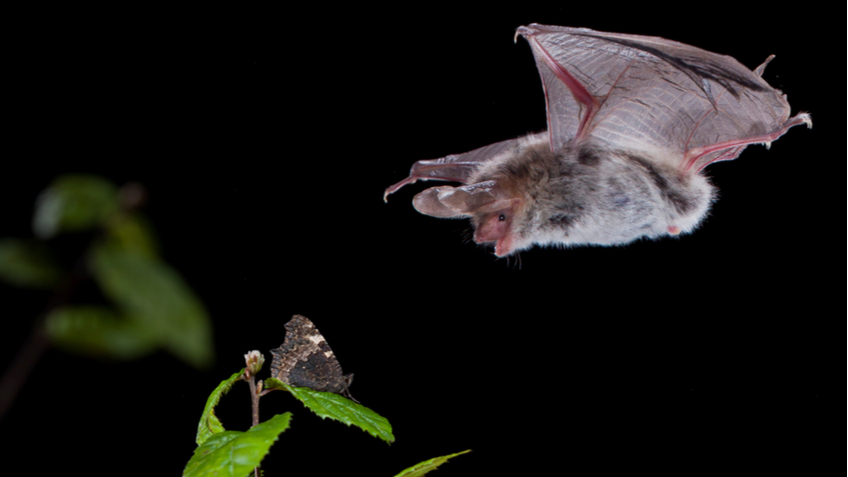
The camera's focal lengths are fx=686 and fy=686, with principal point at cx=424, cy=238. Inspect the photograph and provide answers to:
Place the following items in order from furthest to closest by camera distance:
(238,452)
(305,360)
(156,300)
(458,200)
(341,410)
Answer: (458,200)
(305,360)
(341,410)
(238,452)
(156,300)

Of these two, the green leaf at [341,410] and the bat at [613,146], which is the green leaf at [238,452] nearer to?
the green leaf at [341,410]

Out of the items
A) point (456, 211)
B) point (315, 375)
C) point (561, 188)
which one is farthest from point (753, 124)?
point (315, 375)

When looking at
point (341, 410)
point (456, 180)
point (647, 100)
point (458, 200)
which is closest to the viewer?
point (341, 410)

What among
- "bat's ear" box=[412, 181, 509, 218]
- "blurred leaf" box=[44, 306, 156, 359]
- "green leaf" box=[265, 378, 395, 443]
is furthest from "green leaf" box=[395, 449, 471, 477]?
"blurred leaf" box=[44, 306, 156, 359]

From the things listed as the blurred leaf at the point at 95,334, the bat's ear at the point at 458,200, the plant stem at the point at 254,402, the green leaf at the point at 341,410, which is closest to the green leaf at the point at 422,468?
the green leaf at the point at 341,410

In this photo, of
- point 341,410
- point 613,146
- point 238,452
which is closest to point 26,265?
point 238,452

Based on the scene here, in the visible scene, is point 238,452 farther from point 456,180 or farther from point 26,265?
point 456,180

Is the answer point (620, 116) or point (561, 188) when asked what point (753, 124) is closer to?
point (620, 116)
